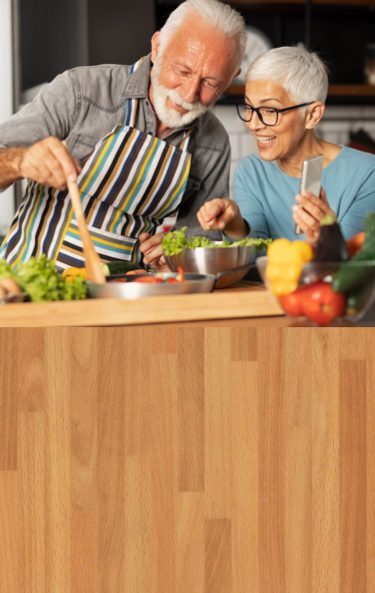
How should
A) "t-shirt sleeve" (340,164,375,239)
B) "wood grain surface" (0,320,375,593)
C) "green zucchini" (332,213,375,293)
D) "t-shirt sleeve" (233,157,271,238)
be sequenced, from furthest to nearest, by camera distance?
"t-shirt sleeve" (233,157,271,238) → "t-shirt sleeve" (340,164,375,239) → "wood grain surface" (0,320,375,593) → "green zucchini" (332,213,375,293)

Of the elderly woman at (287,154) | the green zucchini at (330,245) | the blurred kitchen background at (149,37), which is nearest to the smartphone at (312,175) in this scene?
the green zucchini at (330,245)

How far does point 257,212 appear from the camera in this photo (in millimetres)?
2875

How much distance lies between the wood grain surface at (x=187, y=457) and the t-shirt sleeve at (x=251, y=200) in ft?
4.42

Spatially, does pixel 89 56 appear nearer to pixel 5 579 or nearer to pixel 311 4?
pixel 311 4

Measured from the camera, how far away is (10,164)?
224cm

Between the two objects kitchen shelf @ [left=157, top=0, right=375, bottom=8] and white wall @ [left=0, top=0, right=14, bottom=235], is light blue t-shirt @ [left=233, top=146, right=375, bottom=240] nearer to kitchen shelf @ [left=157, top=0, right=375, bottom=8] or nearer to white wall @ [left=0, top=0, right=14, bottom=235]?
white wall @ [left=0, top=0, right=14, bottom=235]

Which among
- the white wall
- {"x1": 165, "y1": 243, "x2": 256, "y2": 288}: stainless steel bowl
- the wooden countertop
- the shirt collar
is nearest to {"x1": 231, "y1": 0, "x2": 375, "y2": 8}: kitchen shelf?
the white wall

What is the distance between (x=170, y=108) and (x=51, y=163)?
2.84ft

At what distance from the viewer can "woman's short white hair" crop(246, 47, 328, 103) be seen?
2.59 meters

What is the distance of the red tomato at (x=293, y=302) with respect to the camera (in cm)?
146

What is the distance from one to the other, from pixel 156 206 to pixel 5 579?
5.05ft

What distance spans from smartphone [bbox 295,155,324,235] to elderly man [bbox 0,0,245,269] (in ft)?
3.03

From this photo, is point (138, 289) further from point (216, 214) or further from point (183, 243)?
point (216, 214)

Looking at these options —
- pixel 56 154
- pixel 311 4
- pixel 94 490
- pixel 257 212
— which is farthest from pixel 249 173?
pixel 311 4
